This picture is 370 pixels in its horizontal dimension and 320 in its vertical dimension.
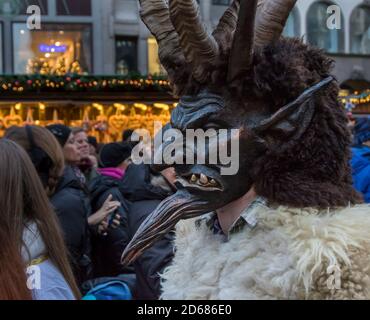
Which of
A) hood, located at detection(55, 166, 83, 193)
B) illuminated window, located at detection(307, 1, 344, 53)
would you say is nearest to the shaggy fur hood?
hood, located at detection(55, 166, 83, 193)

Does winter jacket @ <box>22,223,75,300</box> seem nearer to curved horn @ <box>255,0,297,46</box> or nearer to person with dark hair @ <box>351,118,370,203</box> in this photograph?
curved horn @ <box>255,0,297,46</box>

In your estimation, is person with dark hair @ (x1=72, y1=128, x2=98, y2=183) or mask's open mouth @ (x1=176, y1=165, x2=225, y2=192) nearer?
mask's open mouth @ (x1=176, y1=165, x2=225, y2=192)

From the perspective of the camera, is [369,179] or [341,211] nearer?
[341,211]

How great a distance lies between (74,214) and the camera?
3125 mm

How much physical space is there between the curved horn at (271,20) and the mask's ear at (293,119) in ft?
0.55

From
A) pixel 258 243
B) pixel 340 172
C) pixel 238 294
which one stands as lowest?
pixel 238 294

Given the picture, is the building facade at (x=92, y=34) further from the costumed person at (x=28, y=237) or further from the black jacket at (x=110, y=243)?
the costumed person at (x=28, y=237)

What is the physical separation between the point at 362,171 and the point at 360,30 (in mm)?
17949

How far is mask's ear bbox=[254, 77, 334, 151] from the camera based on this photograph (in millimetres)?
1254
